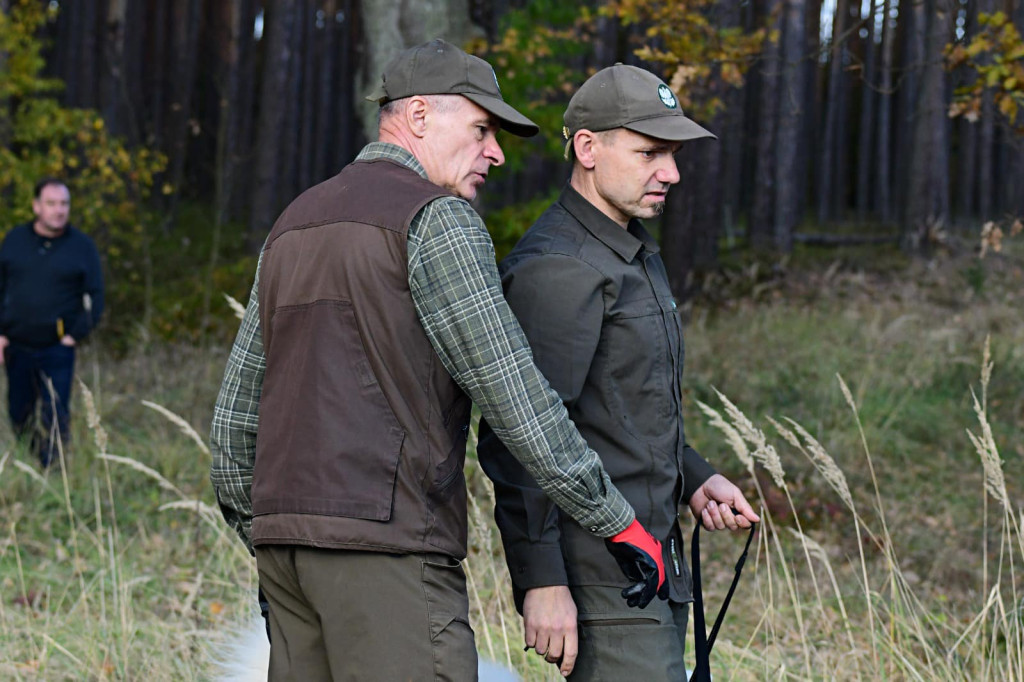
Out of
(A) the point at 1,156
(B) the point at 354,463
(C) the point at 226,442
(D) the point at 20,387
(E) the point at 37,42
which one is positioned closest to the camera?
(B) the point at 354,463

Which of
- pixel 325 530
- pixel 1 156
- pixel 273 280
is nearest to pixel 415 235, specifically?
pixel 273 280

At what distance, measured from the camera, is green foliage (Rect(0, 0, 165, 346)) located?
13695 mm

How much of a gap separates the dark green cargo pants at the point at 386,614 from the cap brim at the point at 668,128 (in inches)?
45.1

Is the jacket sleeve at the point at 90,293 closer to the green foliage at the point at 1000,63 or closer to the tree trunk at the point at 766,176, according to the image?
the green foliage at the point at 1000,63

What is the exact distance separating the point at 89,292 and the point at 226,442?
5712 mm

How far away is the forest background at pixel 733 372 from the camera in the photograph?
4.35 metres

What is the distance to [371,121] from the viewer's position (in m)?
9.09

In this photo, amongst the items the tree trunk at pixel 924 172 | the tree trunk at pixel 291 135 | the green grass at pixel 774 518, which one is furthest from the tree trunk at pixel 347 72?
the green grass at pixel 774 518

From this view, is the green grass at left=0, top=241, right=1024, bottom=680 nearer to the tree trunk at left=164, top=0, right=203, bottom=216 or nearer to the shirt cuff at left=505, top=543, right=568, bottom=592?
the shirt cuff at left=505, top=543, right=568, bottom=592

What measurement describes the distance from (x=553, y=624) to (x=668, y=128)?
48.2 inches

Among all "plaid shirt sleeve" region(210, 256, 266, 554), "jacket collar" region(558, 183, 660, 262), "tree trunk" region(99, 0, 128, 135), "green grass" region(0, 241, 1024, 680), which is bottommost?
"green grass" region(0, 241, 1024, 680)

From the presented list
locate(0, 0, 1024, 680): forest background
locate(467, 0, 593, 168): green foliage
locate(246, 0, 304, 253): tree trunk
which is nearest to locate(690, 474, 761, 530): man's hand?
locate(0, 0, 1024, 680): forest background

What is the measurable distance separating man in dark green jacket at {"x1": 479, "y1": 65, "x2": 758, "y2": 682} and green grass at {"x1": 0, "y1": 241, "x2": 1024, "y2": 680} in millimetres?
651

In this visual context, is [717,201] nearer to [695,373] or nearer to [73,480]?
[695,373]
